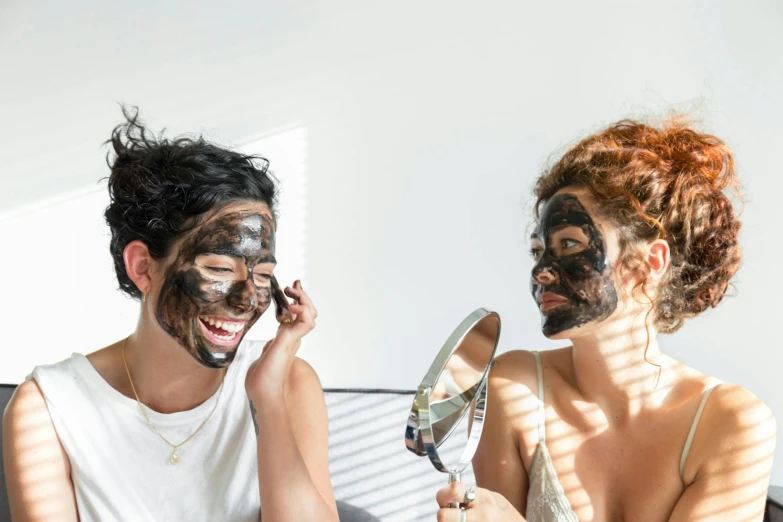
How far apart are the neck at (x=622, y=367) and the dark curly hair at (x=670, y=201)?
58 mm

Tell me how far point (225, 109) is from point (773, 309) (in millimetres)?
1652

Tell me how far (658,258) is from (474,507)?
609mm

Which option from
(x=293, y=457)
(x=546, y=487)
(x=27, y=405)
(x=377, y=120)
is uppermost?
(x=377, y=120)

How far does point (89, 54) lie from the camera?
2.19m

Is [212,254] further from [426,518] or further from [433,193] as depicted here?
[433,193]

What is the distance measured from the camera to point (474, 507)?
3.17ft

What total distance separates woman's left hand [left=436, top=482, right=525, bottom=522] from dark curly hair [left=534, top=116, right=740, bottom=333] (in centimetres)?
51

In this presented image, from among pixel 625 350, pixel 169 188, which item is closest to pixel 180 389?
pixel 169 188

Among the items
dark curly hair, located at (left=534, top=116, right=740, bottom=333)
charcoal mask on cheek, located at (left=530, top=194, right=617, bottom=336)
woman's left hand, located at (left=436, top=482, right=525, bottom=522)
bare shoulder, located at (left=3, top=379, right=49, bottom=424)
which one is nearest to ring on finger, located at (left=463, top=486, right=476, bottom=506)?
woman's left hand, located at (left=436, top=482, right=525, bottom=522)

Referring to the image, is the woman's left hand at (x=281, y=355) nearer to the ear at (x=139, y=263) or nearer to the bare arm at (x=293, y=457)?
the bare arm at (x=293, y=457)

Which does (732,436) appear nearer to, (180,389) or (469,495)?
(469,495)

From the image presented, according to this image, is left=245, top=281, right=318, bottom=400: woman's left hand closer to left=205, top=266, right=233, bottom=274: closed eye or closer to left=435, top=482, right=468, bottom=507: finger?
left=205, top=266, right=233, bottom=274: closed eye

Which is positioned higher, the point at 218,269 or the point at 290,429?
the point at 218,269

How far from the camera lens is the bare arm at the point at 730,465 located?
120cm
